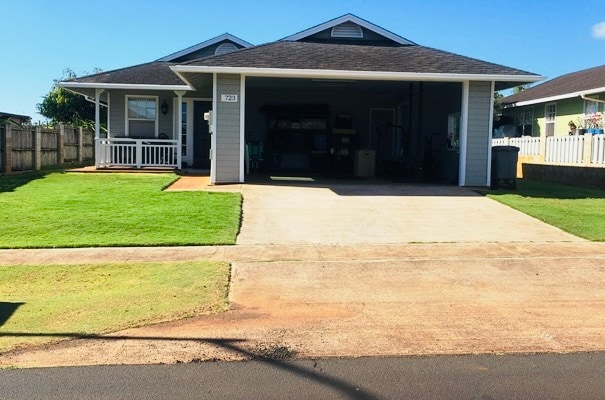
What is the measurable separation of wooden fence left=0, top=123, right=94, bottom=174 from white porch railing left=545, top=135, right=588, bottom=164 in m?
18.4

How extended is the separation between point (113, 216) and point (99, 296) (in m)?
4.76

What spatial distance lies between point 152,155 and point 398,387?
18.1 meters

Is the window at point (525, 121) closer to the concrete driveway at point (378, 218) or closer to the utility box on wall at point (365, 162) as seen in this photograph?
the utility box on wall at point (365, 162)

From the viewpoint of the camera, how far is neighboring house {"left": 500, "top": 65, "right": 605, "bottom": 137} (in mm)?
23094

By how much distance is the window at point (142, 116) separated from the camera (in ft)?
72.3

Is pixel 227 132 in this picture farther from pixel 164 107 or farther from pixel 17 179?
pixel 164 107

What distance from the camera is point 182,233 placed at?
10.0m

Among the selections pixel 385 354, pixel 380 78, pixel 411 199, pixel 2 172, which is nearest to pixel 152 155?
pixel 2 172

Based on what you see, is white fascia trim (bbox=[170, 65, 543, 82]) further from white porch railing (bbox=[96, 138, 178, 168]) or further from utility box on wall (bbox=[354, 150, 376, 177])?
white porch railing (bbox=[96, 138, 178, 168])

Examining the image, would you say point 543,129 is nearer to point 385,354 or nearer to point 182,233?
point 182,233

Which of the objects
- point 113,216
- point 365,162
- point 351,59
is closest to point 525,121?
point 365,162

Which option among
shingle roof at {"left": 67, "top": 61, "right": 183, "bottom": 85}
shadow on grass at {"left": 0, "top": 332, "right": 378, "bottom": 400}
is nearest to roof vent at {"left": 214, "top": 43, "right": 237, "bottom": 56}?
shingle roof at {"left": 67, "top": 61, "right": 183, "bottom": 85}

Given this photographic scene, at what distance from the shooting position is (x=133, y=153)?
20.6 m

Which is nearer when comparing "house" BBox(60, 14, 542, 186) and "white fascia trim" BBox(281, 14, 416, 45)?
"house" BBox(60, 14, 542, 186)
